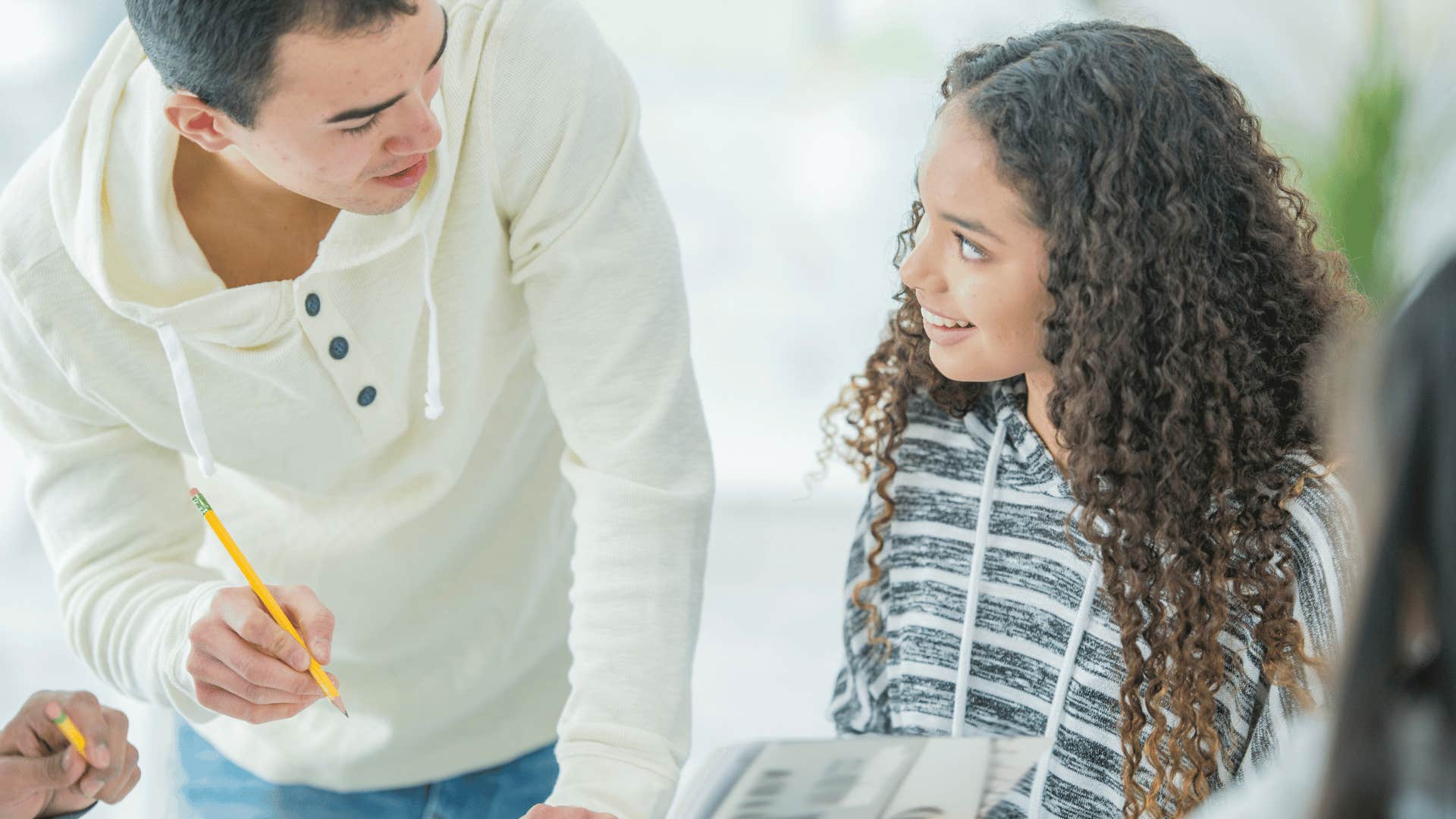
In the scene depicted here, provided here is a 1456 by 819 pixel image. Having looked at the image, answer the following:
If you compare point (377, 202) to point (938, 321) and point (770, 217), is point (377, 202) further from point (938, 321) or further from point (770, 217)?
point (770, 217)

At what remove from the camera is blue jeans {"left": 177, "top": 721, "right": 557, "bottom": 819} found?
1.45 m

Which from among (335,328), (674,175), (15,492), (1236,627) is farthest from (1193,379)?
(15,492)

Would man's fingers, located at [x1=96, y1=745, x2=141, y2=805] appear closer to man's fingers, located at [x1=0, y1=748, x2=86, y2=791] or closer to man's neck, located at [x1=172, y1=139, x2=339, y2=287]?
man's fingers, located at [x1=0, y1=748, x2=86, y2=791]

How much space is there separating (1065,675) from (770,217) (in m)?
2.21

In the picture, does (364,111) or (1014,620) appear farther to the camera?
(1014,620)

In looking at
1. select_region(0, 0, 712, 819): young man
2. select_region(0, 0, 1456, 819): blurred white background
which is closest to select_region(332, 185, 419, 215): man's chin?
select_region(0, 0, 712, 819): young man

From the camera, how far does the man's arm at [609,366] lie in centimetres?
119

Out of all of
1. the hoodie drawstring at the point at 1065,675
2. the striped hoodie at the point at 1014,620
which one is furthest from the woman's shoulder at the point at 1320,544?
the hoodie drawstring at the point at 1065,675

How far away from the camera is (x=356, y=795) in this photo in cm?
148

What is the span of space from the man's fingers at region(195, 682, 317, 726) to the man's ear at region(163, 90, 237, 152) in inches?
18.8

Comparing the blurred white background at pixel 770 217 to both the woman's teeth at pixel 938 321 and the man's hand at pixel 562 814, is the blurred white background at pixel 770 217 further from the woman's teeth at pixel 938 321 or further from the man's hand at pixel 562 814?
the man's hand at pixel 562 814

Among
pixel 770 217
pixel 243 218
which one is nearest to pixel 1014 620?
pixel 243 218

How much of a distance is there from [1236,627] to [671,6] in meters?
2.39

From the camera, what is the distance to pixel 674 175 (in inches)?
129
